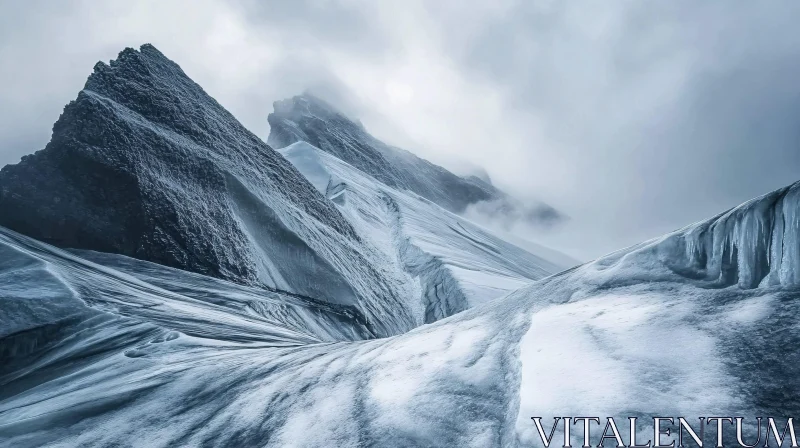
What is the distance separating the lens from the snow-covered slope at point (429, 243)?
10.8 metres

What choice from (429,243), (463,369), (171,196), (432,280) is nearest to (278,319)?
(171,196)

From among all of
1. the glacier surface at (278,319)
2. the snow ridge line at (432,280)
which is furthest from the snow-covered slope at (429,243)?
the glacier surface at (278,319)

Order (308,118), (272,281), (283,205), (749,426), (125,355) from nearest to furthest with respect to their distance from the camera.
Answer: (749,426) < (125,355) < (272,281) < (283,205) < (308,118)

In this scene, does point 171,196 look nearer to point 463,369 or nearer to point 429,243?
point 463,369

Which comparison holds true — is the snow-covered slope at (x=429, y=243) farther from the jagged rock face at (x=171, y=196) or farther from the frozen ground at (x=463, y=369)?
the frozen ground at (x=463, y=369)

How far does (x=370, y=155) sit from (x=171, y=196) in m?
20.4

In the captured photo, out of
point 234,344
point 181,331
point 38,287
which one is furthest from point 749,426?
point 38,287

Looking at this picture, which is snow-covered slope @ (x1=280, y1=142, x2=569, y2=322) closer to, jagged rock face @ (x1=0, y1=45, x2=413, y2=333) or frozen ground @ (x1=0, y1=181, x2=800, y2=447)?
jagged rock face @ (x1=0, y1=45, x2=413, y2=333)

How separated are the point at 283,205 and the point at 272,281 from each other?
2127 mm

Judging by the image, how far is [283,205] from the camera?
9.65m

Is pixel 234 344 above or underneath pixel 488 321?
underneath

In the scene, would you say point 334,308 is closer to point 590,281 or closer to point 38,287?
point 38,287

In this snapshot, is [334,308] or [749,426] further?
[334,308]

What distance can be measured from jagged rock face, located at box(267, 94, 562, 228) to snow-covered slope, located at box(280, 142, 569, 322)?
16.7 feet
